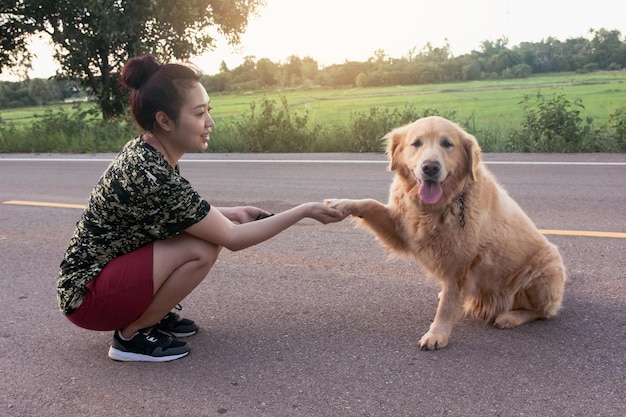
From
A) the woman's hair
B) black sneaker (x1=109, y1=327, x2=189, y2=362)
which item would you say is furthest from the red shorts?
the woman's hair

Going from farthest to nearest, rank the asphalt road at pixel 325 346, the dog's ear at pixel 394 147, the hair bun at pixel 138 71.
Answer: the dog's ear at pixel 394 147 < the hair bun at pixel 138 71 < the asphalt road at pixel 325 346

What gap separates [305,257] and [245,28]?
50.0 feet

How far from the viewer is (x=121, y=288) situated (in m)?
3.32

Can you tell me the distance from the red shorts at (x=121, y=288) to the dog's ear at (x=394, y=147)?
1.82m

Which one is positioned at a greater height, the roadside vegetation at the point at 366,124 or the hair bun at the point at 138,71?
the hair bun at the point at 138,71

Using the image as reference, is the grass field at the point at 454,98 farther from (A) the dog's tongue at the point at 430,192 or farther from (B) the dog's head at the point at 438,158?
(A) the dog's tongue at the point at 430,192

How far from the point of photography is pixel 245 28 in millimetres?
18984

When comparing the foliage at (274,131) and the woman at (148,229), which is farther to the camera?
the foliage at (274,131)

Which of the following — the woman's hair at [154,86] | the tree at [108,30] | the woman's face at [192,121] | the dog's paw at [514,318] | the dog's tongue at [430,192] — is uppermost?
the tree at [108,30]

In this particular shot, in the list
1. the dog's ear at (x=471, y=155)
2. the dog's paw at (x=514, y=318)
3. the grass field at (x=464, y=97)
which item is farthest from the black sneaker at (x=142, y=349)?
the grass field at (x=464, y=97)

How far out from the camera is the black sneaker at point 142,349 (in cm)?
352

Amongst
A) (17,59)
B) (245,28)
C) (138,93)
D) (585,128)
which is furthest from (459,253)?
(17,59)

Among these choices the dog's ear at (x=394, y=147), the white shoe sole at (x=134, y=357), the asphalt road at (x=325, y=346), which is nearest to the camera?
the asphalt road at (x=325, y=346)

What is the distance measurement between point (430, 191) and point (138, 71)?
6.44ft
